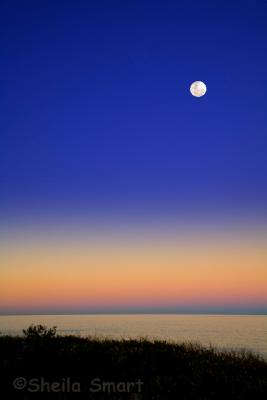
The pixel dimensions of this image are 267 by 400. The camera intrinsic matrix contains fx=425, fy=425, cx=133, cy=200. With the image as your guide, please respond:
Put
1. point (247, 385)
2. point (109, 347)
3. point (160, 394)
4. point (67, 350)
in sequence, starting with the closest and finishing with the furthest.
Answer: point (160, 394) → point (247, 385) → point (67, 350) → point (109, 347)

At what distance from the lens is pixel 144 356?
50.4 ft

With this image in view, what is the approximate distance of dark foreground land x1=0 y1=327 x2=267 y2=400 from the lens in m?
11.6

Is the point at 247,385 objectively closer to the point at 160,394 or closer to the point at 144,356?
the point at 160,394

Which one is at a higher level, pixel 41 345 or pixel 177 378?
pixel 41 345

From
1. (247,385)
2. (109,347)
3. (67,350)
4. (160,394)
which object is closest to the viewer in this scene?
(160,394)

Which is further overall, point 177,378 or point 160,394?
point 177,378

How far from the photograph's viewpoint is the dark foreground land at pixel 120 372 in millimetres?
11562

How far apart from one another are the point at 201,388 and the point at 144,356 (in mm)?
3520

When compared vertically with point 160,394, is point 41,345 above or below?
above

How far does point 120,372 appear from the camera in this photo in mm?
13266

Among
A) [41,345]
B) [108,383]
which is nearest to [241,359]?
[108,383]

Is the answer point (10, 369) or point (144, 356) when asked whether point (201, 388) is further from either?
point (10, 369)

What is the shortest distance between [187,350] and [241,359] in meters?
2.16

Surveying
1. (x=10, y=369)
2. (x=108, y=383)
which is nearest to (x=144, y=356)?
(x=108, y=383)
